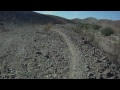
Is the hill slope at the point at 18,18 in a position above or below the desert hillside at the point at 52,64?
above

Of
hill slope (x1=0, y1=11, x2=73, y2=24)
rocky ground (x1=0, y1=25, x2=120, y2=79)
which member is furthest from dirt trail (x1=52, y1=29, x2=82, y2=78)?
hill slope (x1=0, y1=11, x2=73, y2=24)

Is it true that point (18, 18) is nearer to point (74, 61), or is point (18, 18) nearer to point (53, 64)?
point (74, 61)

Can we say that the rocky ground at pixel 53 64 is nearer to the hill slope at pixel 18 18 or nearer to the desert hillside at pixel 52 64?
the desert hillside at pixel 52 64

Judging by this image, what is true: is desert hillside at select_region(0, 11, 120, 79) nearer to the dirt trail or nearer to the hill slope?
the dirt trail

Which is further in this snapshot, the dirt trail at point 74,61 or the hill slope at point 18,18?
the hill slope at point 18,18

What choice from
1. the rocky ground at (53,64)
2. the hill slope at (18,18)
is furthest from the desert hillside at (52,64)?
the hill slope at (18,18)

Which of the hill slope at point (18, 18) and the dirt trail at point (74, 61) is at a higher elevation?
the hill slope at point (18, 18)

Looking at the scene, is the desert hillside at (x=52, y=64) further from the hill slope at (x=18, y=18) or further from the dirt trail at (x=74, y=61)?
the hill slope at (x=18, y=18)

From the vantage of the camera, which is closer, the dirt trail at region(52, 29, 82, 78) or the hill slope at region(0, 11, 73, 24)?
the dirt trail at region(52, 29, 82, 78)
